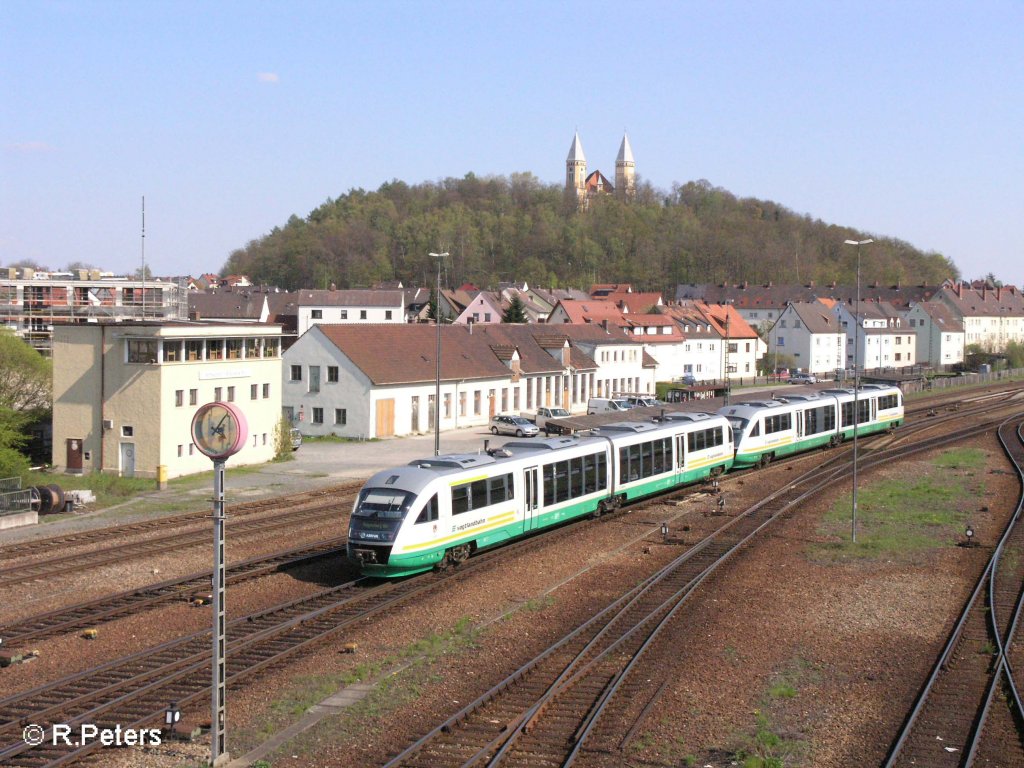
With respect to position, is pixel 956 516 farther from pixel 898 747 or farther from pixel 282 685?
pixel 282 685

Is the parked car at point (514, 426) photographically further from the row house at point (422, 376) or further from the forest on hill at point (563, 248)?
the forest on hill at point (563, 248)

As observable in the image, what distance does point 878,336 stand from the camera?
114m

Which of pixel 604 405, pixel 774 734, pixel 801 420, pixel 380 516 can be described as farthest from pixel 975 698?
pixel 604 405

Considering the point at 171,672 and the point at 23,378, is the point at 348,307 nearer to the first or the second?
the point at 23,378

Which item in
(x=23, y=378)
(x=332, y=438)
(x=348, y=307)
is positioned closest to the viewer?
(x=23, y=378)

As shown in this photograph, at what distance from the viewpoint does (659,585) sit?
69.8 feet

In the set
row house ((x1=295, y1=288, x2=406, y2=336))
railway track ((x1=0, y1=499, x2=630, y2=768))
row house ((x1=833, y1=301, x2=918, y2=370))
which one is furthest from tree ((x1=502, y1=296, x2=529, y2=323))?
railway track ((x1=0, y1=499, x2=630, y2=768))

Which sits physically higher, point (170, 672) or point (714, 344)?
point (714, 344)

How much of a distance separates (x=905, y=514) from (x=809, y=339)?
80893mm

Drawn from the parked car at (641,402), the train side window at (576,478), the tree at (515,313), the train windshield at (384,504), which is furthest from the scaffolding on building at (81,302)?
the tree at (515,313)

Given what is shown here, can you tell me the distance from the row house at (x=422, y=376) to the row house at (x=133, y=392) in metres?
11.5

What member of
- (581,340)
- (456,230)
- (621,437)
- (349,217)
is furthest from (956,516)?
(349,217)

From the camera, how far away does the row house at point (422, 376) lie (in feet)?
167

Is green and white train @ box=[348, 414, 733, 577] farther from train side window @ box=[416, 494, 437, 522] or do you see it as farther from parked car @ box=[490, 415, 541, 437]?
parked car @ box=[490, 415, 541, 437]
